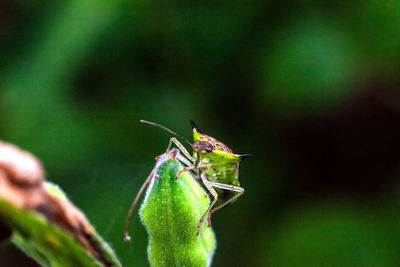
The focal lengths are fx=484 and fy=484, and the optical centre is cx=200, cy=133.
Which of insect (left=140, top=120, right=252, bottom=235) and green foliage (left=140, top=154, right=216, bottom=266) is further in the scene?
insect (left=140, top=120, right=252, bottom=235)

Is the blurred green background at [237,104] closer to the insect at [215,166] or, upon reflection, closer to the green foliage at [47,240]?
the insect at [215,166]

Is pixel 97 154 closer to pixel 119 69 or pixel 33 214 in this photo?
pixel 119 69

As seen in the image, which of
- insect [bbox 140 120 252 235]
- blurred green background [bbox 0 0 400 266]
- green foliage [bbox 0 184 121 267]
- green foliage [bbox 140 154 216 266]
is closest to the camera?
green foliage [bbox 0 184 121 267]

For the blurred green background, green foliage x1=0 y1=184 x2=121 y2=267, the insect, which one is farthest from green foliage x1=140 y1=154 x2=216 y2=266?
the blurred green background

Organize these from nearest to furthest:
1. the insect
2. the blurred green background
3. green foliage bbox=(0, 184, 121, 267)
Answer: green foliage bbox=(0, 184, 121, 267) < the insect < the blurred green background

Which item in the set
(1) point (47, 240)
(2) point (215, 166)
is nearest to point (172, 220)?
(1) point (47, 240)

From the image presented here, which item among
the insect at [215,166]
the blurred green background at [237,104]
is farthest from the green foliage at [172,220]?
the blurred green background at [237,104]

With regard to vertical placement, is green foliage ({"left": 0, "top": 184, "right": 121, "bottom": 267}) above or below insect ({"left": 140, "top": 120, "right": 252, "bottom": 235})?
above

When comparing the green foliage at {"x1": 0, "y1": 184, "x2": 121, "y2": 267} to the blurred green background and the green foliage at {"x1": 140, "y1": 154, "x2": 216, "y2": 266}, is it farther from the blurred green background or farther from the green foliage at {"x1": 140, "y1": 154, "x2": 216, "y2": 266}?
the blurred green background
